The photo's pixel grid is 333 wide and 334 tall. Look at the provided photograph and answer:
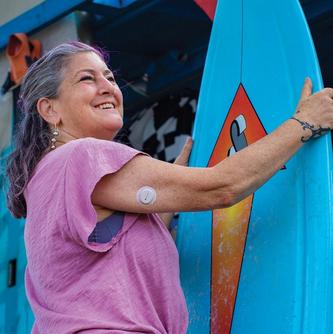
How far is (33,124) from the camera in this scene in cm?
195

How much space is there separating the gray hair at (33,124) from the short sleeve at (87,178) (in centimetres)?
21

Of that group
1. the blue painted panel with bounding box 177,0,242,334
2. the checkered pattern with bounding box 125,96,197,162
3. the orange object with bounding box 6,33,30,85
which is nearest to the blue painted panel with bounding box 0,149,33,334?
the orange object with bounding box 6,33,30,85

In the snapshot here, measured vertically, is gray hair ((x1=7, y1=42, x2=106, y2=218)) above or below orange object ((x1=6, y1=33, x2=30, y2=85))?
below

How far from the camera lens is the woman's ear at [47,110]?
6.27 ft

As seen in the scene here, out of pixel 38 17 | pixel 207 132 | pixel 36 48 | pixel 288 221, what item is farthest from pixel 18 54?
pixel 288 221

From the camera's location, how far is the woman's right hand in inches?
70.9

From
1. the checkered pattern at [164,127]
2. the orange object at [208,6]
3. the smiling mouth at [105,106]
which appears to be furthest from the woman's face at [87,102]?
the checkered pattern at [164,127]

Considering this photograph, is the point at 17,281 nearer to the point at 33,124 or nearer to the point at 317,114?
the point at 33,124

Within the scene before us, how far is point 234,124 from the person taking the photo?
218 centimetres

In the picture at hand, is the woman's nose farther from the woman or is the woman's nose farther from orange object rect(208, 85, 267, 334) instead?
orange object rect(208, 85, 267, 334)

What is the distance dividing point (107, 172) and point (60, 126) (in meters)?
0.29

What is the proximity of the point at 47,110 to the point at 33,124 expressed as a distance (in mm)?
54

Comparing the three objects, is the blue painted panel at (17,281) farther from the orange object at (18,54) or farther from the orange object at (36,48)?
A: the orange object at (36,48)

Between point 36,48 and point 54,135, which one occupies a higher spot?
point 36,48
